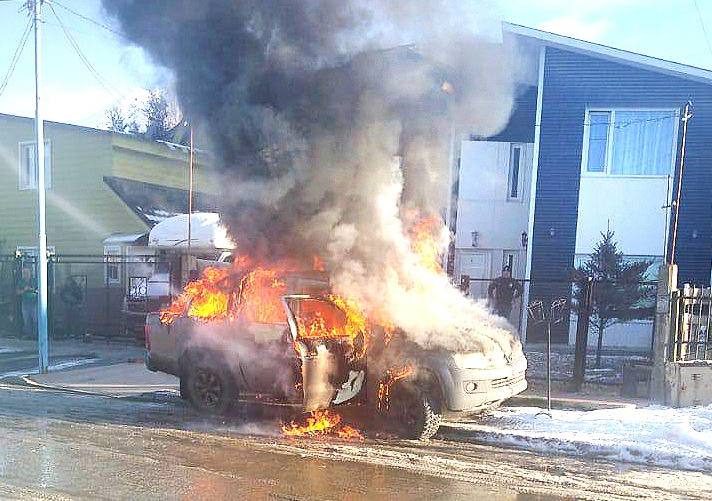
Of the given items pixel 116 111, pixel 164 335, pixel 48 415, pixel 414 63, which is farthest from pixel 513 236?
pixel 116 111

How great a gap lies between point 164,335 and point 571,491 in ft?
17.6

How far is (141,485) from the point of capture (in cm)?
489

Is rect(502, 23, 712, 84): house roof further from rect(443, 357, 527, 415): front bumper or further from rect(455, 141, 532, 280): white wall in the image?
rect(443, 357, 527, 415): front bumper

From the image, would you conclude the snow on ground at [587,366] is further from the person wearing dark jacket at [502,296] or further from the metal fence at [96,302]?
the metal fence at [96,302]

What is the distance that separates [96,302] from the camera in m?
15.8

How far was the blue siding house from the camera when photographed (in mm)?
13820

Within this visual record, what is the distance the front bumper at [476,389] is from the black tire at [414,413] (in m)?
0.22

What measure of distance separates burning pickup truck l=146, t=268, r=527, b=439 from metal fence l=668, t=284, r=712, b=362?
2800 millimetres

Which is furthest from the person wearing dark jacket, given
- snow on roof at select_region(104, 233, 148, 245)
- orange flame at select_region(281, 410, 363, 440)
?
snow on roof at select_region(104, 233, 148, 245)

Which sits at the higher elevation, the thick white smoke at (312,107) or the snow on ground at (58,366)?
the thick white smoke at (312,107)

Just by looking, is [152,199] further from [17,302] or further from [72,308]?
[17,302]

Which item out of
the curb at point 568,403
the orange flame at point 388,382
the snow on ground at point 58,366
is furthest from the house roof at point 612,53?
the snow on ground at point 58,366

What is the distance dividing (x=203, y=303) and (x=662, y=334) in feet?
20.8

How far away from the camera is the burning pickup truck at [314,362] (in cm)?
619
